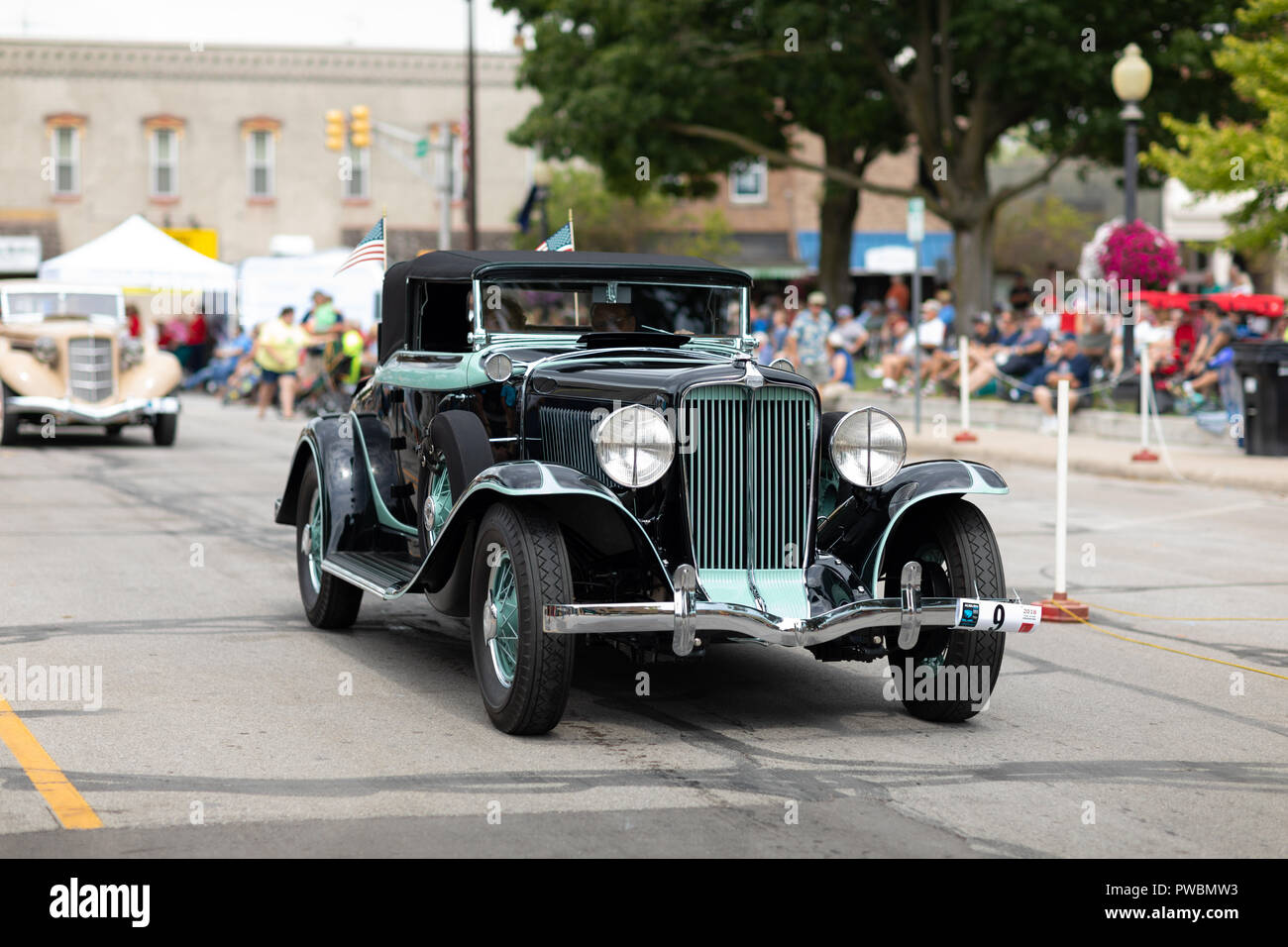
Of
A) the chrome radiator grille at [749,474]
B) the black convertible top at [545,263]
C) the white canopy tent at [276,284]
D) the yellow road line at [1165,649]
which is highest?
the white canopy tent at [276,284]

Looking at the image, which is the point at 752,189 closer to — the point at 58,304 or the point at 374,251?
the point at 58,304

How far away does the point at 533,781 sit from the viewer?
5.65 meters

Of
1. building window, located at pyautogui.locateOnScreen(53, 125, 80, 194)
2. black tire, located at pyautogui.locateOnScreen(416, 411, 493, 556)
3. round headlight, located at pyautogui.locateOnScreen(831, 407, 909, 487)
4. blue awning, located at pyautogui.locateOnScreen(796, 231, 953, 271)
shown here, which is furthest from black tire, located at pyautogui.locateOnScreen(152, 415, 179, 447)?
blue awning, located at pyautogui.locateOnScreen(796, 231, 953, 271)

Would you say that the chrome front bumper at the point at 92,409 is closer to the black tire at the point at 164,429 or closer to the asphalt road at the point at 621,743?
the black tire at the point at 164,429

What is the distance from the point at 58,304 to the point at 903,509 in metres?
17.0

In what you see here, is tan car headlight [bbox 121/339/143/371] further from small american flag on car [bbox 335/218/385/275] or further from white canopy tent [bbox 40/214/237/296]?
small american flag on car [bbox 335/218/385/275]

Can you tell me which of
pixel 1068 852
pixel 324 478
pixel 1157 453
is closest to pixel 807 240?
pixel 1157 453

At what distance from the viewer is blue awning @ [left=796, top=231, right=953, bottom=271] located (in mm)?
53469

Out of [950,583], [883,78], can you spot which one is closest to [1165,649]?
[950,583]

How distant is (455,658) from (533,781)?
2290 mm

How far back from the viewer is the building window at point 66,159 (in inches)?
2019

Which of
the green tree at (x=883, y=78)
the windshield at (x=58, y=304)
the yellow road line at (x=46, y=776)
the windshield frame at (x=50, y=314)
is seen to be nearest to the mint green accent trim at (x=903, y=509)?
the yellow road line at (x=46, y=776)

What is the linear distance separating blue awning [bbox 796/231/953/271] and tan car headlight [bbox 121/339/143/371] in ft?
115
